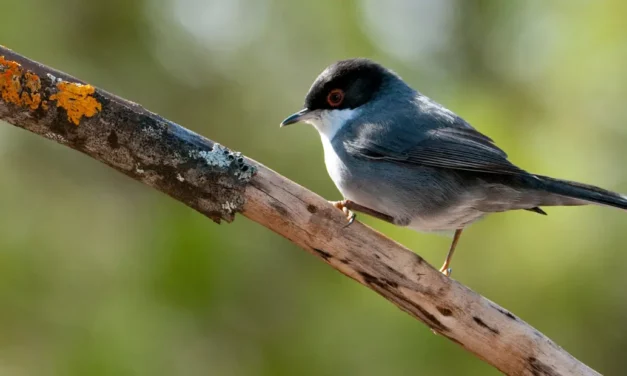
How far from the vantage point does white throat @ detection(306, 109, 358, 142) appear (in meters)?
3.65

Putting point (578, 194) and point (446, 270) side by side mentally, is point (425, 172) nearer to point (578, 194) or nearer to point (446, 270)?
point (446, 270)

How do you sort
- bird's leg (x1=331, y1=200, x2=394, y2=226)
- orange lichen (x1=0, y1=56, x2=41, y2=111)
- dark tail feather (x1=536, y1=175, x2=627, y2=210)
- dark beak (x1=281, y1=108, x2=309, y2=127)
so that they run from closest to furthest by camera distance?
1. orange lichen (x1=0, y1=56, x2=41, y2=111)
2. dark tail feather (x1=536, y1=175, x2=627, y2=210)
3. bird's leg (x1=331, y1=200, x2=394, y2=226)
4. dark beak (x1=281, y1=108, x2=309, y2=127)

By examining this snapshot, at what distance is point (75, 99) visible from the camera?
252 centimetres

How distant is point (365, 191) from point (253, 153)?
0.88 meters

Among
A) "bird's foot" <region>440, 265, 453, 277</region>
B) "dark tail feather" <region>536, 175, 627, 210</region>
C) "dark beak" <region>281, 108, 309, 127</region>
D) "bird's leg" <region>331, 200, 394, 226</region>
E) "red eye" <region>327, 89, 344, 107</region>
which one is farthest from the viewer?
"red eye" <region>327, 89, 344, 107</region>

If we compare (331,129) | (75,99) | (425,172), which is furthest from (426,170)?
(75,99)

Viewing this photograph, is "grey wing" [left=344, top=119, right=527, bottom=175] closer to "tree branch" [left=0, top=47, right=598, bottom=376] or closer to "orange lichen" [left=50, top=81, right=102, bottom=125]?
"tree branch" [left=0, top=47, right=598, bottom=376]

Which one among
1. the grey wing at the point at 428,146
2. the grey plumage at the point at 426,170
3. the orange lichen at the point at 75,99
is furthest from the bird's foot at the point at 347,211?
the orange lichen at the point at 75,99

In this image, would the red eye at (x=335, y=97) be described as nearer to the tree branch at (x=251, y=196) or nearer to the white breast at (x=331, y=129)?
the white breast at (x=331, y=129)

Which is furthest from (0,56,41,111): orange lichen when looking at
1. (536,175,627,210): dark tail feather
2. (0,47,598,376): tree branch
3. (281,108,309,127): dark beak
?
(536,175,627,210): dark tail feather

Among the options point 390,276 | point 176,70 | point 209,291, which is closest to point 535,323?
point 390,276

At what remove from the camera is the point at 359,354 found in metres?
3.55

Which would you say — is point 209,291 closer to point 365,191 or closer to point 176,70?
point 365,191

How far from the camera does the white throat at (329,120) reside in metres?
3.65
